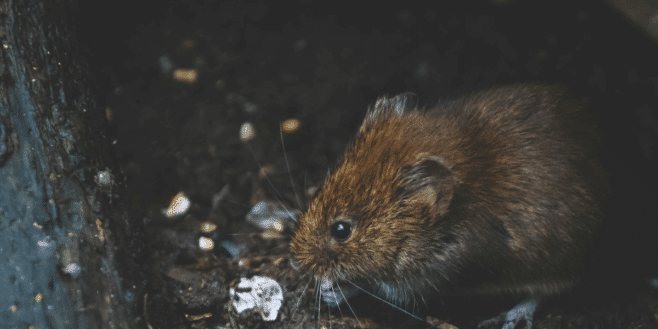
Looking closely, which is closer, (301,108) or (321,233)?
(321,233)

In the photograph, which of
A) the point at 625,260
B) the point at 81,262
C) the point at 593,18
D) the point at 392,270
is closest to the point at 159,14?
the point at 81,262

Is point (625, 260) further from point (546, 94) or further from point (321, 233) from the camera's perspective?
point (321, 233)

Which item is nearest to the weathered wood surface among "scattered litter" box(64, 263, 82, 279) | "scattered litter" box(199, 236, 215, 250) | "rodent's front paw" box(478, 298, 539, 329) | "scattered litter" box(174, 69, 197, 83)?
"scattered litter" box(64, 263, 82, 279)

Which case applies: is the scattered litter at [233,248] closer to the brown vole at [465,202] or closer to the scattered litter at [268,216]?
the scattered litter at [268,216]

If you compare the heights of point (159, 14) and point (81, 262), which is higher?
point (159, 14)

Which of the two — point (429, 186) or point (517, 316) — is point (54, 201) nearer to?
point (429, 186)

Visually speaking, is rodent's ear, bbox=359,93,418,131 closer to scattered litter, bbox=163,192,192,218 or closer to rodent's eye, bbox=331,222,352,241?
rodent's eye, bbox=331,222,352,241

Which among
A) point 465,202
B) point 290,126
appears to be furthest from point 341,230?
point 290,126
